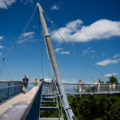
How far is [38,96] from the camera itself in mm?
4996

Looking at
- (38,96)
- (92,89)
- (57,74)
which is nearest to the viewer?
(38,96)

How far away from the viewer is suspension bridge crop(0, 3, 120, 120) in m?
1.50

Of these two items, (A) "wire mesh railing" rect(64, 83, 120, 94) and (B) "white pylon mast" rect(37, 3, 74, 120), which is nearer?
(B) "white pylon mast" rect(37, 3, 74, 120)

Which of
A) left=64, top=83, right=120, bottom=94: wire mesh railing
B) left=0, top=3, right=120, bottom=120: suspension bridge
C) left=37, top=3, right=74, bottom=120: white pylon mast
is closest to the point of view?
left=0, top=3, right=120, bottom=120: suspension bridge

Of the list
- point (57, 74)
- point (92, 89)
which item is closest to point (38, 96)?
point (57, 74)

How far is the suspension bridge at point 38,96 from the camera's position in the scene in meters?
1.50

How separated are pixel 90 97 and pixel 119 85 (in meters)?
28.7

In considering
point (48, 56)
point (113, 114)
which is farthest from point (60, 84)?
point (113, 114)

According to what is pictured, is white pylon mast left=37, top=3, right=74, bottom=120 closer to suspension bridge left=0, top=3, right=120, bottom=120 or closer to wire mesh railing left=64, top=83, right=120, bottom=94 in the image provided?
suspension bridge left=0, top=3, right=120, bottom=120

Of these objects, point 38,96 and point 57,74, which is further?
point 57,74

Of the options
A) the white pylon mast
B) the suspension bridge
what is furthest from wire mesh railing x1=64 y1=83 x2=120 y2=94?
the white pylon mast

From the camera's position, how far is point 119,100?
4556 centimetres

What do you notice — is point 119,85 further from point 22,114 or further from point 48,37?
point 22,114

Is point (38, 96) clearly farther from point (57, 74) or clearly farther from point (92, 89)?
point (92, 89)
